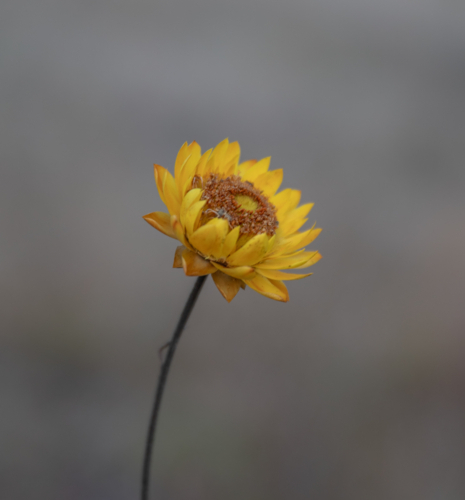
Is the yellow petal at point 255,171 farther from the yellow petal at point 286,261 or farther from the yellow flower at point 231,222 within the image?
the yellow petal at point 286,261

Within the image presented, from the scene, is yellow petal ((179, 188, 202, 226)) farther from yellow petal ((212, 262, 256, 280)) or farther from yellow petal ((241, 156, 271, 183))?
yellow petal ((241, 156, 271, 183))

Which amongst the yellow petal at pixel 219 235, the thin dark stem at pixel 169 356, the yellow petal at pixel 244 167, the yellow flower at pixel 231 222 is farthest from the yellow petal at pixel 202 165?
the thin dark stem at pixel 169 356

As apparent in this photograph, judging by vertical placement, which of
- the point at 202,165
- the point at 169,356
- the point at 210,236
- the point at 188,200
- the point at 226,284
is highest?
the point at 202,165

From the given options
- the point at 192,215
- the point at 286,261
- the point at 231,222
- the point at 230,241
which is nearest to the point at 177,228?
the point at 192,215

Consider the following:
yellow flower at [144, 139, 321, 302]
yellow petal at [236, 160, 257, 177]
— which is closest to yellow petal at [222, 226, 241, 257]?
yellow flower at [144, 139, 321, 302]

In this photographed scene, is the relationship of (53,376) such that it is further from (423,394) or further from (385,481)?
(423,394)

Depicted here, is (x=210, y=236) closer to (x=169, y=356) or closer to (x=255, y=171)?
(x=169, y=356)

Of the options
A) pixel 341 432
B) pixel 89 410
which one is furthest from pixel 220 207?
pixel 341 432
